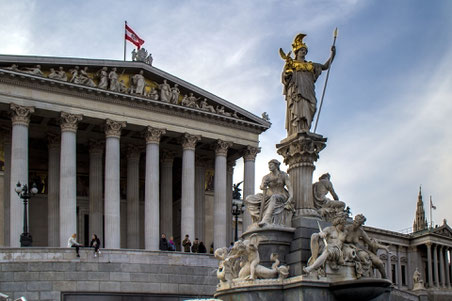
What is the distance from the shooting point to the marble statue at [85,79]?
51.3 metres

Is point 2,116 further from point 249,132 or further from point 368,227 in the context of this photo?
point 368,227

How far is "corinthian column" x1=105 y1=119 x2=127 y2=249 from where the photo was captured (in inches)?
1956

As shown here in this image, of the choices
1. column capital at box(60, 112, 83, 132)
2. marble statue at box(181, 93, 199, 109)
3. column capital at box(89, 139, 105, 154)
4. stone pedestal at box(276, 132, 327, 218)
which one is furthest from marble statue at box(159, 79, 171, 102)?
stone pedestal at box(276, 132, 327, 218)

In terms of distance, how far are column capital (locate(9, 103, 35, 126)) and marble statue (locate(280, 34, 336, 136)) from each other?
30639 millimetres

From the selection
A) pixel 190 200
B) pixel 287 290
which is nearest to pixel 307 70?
pixel 287 290

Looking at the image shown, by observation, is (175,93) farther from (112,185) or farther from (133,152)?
(112,185)

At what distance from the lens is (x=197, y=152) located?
6022cm

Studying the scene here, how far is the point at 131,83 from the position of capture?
5441 cm

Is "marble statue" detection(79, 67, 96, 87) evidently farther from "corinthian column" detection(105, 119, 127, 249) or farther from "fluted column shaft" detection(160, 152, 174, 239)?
"fluted column shaft" detection(160, 152, 174, 239)

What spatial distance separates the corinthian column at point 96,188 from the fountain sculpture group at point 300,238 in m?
35.5

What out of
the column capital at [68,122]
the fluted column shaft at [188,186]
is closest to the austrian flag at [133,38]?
the fluted column shaft at [188,186]

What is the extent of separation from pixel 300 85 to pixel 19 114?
31.4 m

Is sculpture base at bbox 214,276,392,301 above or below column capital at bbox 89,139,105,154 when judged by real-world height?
below

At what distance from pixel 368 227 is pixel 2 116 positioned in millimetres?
51985
